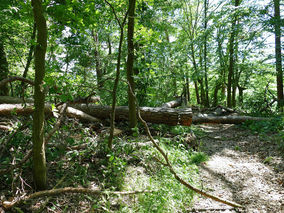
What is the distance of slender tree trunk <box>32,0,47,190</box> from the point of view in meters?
1.66

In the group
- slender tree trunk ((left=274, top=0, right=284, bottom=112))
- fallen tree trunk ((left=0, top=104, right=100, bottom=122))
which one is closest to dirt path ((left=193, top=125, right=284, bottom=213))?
fallen tree trunk ((left=0, top=104, right=100, bottom=122))

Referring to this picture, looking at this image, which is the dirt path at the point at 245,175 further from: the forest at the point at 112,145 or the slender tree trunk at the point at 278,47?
the slender tree trunk at the point at 278,47

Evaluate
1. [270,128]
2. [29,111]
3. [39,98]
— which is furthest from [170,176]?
[270,128]

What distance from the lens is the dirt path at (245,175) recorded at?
2709 millimetres

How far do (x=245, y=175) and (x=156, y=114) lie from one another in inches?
115

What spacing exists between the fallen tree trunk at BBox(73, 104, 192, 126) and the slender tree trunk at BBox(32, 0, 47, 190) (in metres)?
3.62

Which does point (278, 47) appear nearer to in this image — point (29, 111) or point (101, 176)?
point (101, 176)

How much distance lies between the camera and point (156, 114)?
5.70 m

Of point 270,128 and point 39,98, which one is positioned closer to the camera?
point 39,98

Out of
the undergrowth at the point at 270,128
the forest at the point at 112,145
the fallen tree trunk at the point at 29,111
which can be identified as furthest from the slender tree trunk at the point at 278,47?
the fallen tree trunk at the point at 29,111

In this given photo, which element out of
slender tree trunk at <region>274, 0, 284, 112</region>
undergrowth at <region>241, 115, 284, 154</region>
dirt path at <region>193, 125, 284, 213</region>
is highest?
slender tree trunk at <region>274, 0, 284, 112</region>

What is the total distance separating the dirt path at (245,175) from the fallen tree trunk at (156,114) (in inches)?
41.8

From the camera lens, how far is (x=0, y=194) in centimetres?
200

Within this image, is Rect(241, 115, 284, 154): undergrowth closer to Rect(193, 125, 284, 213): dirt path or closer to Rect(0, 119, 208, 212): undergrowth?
Rect(193, 125, 284, 213): dirt path
